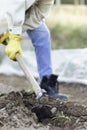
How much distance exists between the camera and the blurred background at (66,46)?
704 centimetres

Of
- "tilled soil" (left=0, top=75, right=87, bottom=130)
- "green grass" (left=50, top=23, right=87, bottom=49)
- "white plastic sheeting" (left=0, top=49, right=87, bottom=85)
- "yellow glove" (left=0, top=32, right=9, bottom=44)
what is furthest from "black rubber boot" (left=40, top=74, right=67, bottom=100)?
"green grass" (left=50, top=23, right=87, bottom=49)

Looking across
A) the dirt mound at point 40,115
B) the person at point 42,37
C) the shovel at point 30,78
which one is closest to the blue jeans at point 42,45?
the person at point 42,37

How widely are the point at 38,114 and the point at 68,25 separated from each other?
6782mm

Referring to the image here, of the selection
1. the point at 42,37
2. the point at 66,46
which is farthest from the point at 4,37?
the point at 66,46

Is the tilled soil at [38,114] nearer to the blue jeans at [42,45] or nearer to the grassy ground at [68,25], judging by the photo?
the blue jeans at [42,45]

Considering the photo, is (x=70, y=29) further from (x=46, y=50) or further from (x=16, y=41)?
(x=16, y=41)

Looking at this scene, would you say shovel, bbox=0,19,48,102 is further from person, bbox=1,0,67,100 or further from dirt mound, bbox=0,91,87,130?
person, bbox=1,0,67,100

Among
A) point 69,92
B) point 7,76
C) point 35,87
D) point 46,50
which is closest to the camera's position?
point 35,87

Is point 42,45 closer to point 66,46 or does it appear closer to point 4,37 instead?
point 4,37

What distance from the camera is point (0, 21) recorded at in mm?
4383

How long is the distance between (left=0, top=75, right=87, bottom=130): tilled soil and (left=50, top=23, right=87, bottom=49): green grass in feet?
15.7

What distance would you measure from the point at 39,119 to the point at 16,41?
685mm

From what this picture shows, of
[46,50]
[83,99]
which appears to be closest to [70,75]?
[83,99]

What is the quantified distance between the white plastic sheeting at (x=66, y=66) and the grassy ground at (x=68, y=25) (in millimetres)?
2411
